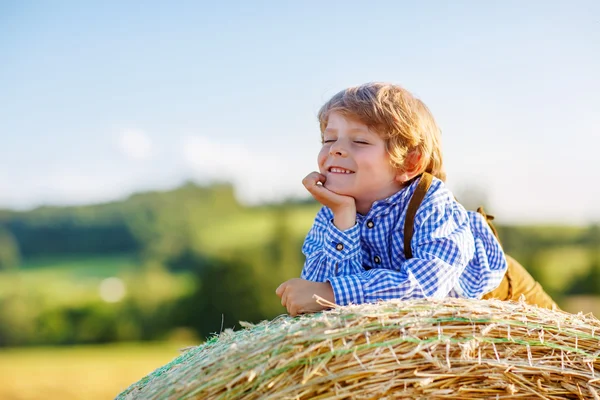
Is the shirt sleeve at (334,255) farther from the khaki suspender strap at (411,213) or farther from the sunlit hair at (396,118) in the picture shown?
the sunlit hair at (396,118)

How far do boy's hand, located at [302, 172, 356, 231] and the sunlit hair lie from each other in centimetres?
32

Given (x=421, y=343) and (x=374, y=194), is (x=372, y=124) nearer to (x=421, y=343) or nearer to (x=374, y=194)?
(x=374, y=194)

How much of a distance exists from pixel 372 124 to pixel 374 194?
349mm

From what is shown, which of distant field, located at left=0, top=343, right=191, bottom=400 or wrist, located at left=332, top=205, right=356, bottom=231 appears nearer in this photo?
wrist, located at left=332, top=205, right=356, bottom=231

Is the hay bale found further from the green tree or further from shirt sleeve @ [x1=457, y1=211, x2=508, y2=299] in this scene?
the green tree

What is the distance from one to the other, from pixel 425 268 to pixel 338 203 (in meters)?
0.54

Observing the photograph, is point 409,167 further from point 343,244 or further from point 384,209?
point 343,244

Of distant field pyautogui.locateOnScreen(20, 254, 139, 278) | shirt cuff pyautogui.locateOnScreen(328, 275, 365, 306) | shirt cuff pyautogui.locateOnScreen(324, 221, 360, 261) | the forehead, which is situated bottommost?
distant field pyautogui.locateOnScreen(20, 254, 139, 278)

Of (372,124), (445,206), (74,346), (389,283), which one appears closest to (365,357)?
(389,283)

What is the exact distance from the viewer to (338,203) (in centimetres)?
323

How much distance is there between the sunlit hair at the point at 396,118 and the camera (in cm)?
327

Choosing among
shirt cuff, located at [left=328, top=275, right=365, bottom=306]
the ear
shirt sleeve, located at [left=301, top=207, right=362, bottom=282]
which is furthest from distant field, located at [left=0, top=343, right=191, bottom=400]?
shirt cuff, located at [left=328, top=275, right=365, bottom=306]

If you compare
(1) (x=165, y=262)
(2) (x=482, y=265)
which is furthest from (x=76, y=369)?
(2) (x=482, y=265)

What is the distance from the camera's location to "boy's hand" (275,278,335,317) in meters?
2.84
